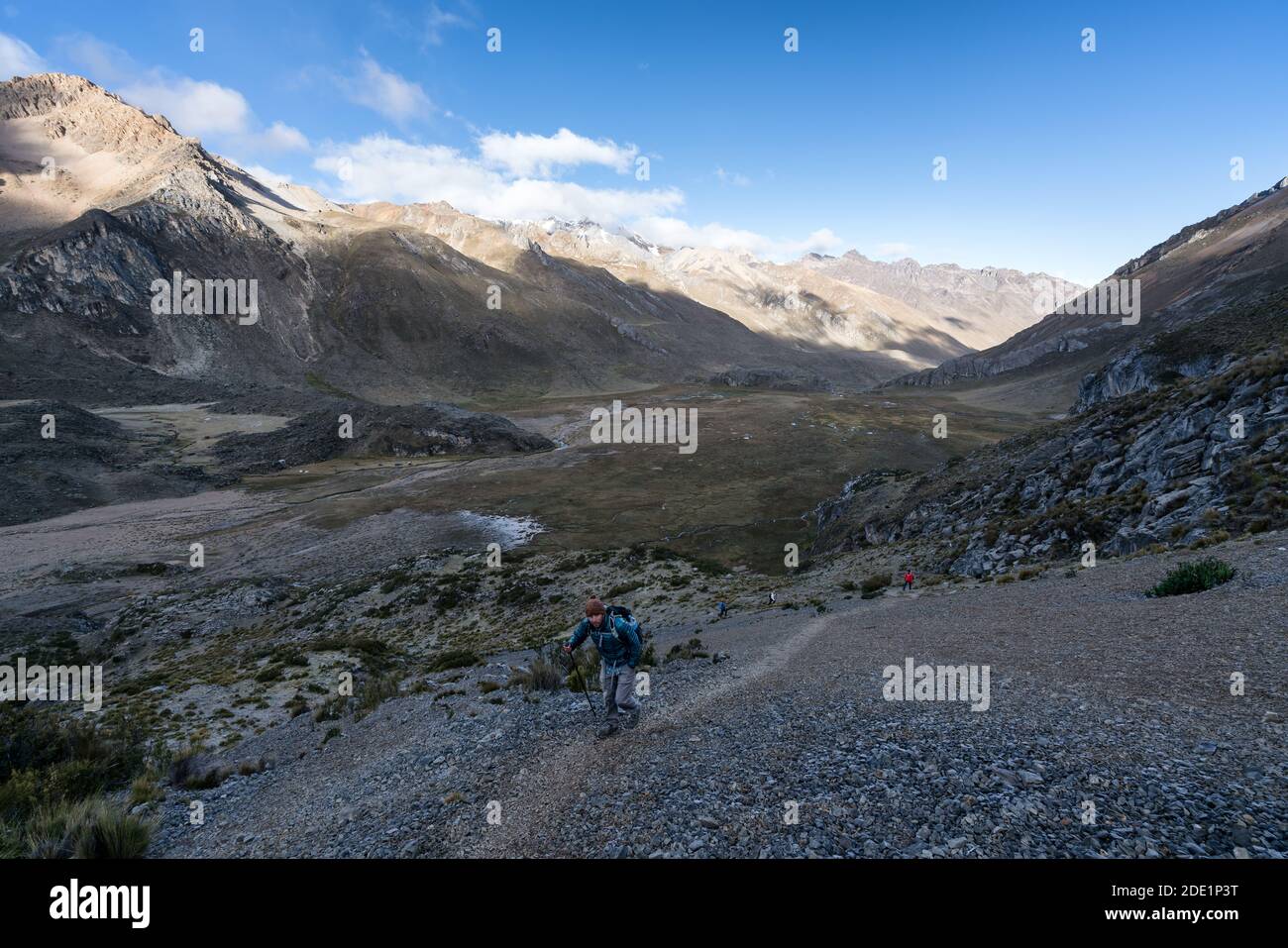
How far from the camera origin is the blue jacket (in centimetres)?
1005

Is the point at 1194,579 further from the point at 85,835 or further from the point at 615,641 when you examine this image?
the point at 85,835

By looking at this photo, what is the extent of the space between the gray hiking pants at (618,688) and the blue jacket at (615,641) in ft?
0.36

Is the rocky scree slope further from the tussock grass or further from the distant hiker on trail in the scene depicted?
the tussock grass

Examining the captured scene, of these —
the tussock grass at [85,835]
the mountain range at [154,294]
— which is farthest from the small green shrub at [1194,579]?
the mountain range at [154,294]

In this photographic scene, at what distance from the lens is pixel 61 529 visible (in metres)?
52.3

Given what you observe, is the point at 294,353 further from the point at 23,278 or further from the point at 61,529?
the point at 61,529

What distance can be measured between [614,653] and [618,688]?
2.51 ft

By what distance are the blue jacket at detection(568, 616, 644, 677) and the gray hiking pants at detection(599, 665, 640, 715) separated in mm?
109

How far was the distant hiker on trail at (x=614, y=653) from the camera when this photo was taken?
33.0 feet

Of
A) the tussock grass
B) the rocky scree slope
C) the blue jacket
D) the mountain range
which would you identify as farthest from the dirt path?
the mountain range

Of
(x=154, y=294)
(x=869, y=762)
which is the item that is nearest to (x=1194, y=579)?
(x=869, y=762)

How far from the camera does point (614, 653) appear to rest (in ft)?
33.7
